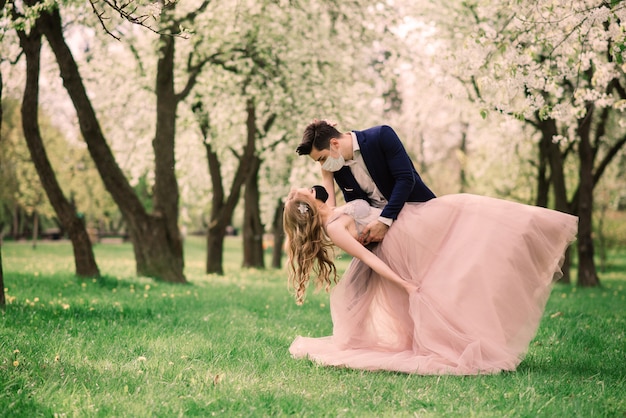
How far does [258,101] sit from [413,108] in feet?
40.0

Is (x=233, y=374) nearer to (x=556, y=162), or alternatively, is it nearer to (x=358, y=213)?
(x=358, y=213)

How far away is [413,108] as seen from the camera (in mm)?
27875

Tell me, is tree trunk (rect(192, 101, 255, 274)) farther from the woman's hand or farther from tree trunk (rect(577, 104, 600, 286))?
the woman's hand

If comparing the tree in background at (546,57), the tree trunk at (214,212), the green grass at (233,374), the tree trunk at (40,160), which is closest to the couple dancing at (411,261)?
the green grass at (233,374)

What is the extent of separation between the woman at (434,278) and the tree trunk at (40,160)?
6.99 metres

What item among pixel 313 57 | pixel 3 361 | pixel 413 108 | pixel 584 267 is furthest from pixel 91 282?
pixel 413 108

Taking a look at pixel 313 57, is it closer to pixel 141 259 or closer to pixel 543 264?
pixel 141 259

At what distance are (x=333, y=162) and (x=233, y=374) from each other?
85.8 inches

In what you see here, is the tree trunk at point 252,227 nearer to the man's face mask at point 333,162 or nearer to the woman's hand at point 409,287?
the man's face mask at point 333,162

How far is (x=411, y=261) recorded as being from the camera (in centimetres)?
598

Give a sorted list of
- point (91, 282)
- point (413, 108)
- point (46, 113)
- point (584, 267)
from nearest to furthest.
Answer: point (91, 282), point (584, 267), point (413, 108), point (46, 113)

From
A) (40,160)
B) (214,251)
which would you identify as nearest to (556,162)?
(214,251)

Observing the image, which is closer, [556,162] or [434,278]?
[434,278]

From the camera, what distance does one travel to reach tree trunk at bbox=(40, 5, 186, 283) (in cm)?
1236
